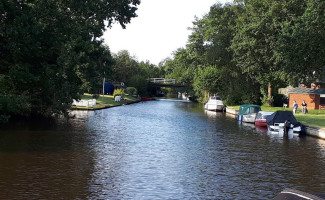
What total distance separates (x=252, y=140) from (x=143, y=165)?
1244 centimetres

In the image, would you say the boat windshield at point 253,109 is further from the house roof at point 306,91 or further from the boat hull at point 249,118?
the house roof at point 306,91

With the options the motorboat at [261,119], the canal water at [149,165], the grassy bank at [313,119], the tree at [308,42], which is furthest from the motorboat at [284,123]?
the tree at [308,42]

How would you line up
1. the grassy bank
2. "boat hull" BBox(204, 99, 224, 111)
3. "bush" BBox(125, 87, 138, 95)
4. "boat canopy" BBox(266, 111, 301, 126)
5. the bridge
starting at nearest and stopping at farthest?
"boat canopy" BBox(266, 111, 301, 126) < the grassy bank < "boat hull" BBox(204, 99, 224, 111) < "bush" BBox(125, 87, 138, 95) < the bridge

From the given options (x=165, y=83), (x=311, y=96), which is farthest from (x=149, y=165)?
(x=165, y=83)

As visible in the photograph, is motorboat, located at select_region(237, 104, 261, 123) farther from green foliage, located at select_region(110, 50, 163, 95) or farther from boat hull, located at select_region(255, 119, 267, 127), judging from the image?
green foliage, located at select_region(110, 50, 163, 95)

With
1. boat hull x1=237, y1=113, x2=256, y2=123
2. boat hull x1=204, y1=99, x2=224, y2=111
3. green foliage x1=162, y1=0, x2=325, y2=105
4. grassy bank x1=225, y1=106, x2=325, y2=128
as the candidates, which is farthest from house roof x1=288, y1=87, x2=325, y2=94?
boat hull x1=237, y1=113, x2=256, y2=123

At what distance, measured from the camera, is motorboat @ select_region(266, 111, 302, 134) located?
3338 cm

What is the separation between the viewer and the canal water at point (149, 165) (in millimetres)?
13471

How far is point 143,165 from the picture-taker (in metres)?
17.6

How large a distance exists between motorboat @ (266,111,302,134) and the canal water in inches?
180

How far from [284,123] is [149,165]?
63.8 ft

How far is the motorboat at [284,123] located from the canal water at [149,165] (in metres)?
4.56

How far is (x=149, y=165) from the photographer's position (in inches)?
695

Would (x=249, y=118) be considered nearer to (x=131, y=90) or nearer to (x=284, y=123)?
(x=284, y=123)
